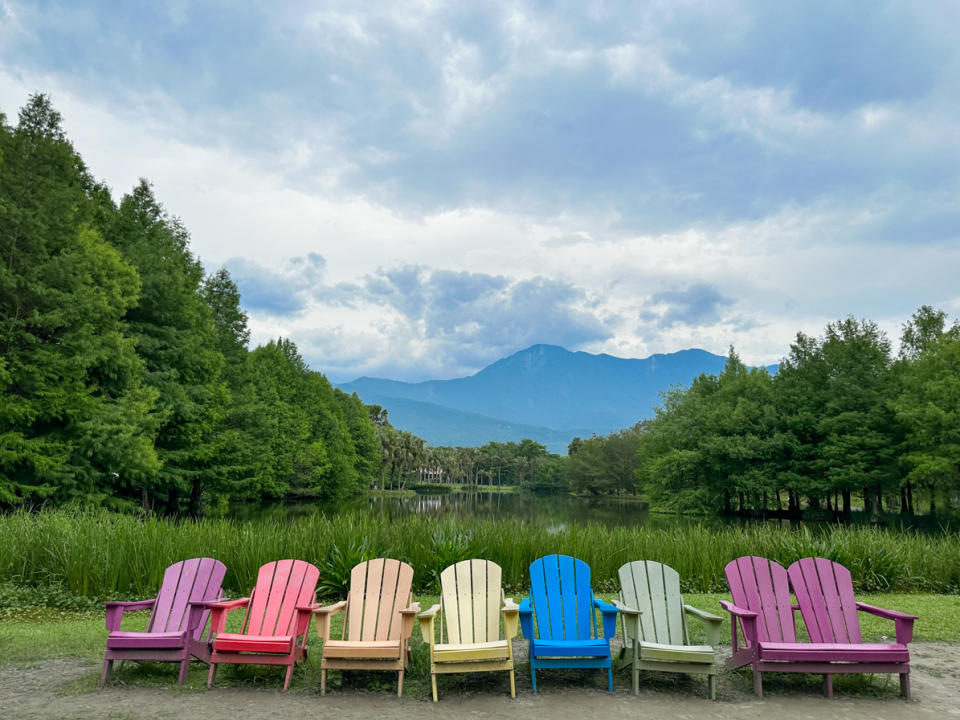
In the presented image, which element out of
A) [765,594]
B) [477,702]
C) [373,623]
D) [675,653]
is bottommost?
[477,702]

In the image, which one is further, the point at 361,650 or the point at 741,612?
the point at 741,612

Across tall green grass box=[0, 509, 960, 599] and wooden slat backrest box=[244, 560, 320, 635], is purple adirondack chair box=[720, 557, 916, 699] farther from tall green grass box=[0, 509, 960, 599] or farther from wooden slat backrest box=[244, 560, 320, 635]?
tall green grass box=[0, 509, 960, 599]

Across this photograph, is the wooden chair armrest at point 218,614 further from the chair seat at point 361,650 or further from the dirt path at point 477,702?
the chair seat at point 361,650

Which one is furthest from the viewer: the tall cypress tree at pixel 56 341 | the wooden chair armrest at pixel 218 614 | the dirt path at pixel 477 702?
the tall cypress tree at pixel 56 341

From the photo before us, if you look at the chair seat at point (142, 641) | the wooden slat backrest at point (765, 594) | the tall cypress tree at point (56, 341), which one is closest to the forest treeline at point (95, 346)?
the tall cypress tree at point (56, 341)

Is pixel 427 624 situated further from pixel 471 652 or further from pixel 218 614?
pixel 218 614

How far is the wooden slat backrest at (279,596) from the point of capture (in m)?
5.46

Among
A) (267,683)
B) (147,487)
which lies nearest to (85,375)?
(147,487)

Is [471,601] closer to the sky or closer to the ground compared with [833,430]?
closer to the ground

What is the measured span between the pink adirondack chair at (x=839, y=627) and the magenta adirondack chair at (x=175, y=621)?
4834mm

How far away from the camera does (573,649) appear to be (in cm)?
480

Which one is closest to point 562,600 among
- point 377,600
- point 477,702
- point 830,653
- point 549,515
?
point 477,702

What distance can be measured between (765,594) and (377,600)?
3387mm

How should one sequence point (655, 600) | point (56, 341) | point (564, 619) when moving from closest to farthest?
point (564, 619)
point (655, 600)
point (56, 341)
